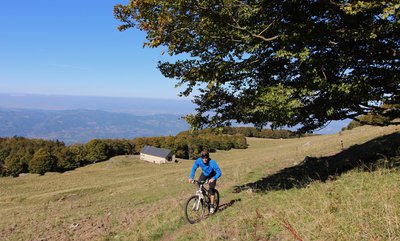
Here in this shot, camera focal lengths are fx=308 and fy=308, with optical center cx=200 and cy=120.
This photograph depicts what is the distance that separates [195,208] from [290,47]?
6.54 m

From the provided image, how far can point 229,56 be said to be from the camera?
416 inches

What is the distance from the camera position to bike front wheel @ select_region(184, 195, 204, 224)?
11.2 m

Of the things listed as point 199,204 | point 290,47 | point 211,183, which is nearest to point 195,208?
point 199,204

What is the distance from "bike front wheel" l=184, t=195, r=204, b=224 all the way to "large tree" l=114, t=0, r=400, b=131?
3.61 m

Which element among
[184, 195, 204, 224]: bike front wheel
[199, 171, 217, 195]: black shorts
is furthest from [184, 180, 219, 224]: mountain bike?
[199, 171, 217, 195]: black shorts

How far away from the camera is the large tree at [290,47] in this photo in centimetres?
912

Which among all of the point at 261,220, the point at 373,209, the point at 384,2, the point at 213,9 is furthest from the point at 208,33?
the point at 373,209

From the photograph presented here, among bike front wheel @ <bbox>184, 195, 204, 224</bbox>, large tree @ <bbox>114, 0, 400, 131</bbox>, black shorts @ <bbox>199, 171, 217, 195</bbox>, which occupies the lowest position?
bike front wheel @ <bbox>184, 195, 204, 224</bbox>

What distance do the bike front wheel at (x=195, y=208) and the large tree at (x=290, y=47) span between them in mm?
3614

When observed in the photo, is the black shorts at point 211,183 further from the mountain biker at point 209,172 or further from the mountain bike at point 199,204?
the mountain bike at point 199,204

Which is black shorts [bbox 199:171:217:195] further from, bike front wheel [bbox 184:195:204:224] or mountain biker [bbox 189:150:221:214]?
bike front wheel [bbox 184:195:204:224]

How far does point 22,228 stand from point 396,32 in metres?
19.8

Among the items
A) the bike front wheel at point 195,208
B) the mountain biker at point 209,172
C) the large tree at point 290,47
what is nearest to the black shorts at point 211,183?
the mountain biker at point 209,172

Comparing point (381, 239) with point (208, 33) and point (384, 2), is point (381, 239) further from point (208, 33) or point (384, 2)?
point (208, 33)
